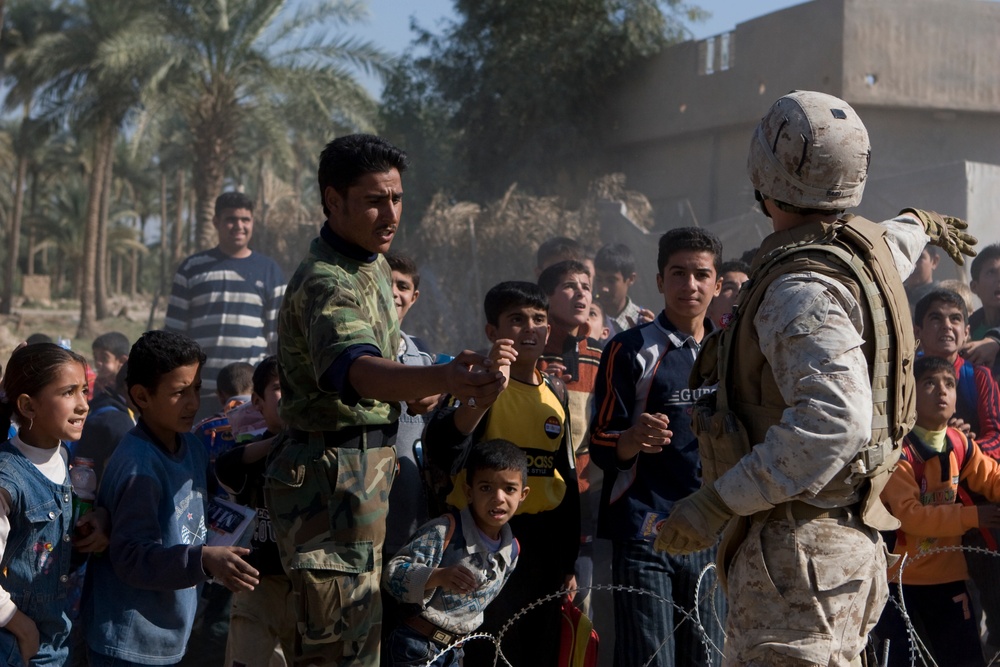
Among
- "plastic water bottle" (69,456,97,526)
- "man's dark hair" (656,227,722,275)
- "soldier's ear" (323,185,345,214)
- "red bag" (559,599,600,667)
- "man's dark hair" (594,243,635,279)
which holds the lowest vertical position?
"red bag" (559,599,600,667)

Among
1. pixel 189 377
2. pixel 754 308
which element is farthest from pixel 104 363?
pixel 754 308

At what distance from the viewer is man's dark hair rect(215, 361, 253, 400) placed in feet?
19.0

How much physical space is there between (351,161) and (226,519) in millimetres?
1601

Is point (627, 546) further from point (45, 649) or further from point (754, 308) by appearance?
point (45, 649)

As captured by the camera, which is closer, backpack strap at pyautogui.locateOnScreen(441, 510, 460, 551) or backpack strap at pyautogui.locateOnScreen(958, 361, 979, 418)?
backpack strap at pyautogui.locateOnScreen(441, 510, 460, 551)

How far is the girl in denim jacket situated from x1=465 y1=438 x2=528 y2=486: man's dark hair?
53.7 inches

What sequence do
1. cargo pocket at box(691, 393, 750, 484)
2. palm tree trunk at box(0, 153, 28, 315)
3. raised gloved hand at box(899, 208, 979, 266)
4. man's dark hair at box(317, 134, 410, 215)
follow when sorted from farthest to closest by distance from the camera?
palm tree trunk at box(0, 153, 28, 315) < raised gloved hand at box(899, 208, 979, 266) < man's dark hair at box(317, 134, 410, 215) < cargo pocket at box(691, 393, 750, 484)

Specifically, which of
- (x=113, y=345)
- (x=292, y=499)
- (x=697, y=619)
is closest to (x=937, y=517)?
(x=697, y=619)

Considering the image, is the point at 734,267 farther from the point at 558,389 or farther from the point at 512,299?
the point at 512,299

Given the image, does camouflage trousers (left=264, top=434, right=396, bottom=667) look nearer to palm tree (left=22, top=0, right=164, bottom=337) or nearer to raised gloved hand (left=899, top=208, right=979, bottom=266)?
raised gloved hand (left=899, top=208, right=979, bottom=266)

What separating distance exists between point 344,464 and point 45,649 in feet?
4.30

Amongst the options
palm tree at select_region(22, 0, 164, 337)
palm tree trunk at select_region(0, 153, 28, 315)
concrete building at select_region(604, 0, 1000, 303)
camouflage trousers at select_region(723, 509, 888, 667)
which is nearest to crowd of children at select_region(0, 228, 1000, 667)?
camouflage trousers at select_region(723, 509, 888, 667)

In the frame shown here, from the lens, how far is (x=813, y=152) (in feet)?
9.40

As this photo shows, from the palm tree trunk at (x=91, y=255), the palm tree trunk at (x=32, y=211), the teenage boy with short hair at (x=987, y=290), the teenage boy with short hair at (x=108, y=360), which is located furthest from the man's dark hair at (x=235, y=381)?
the palm tree trunk at (x=32, y=211)
